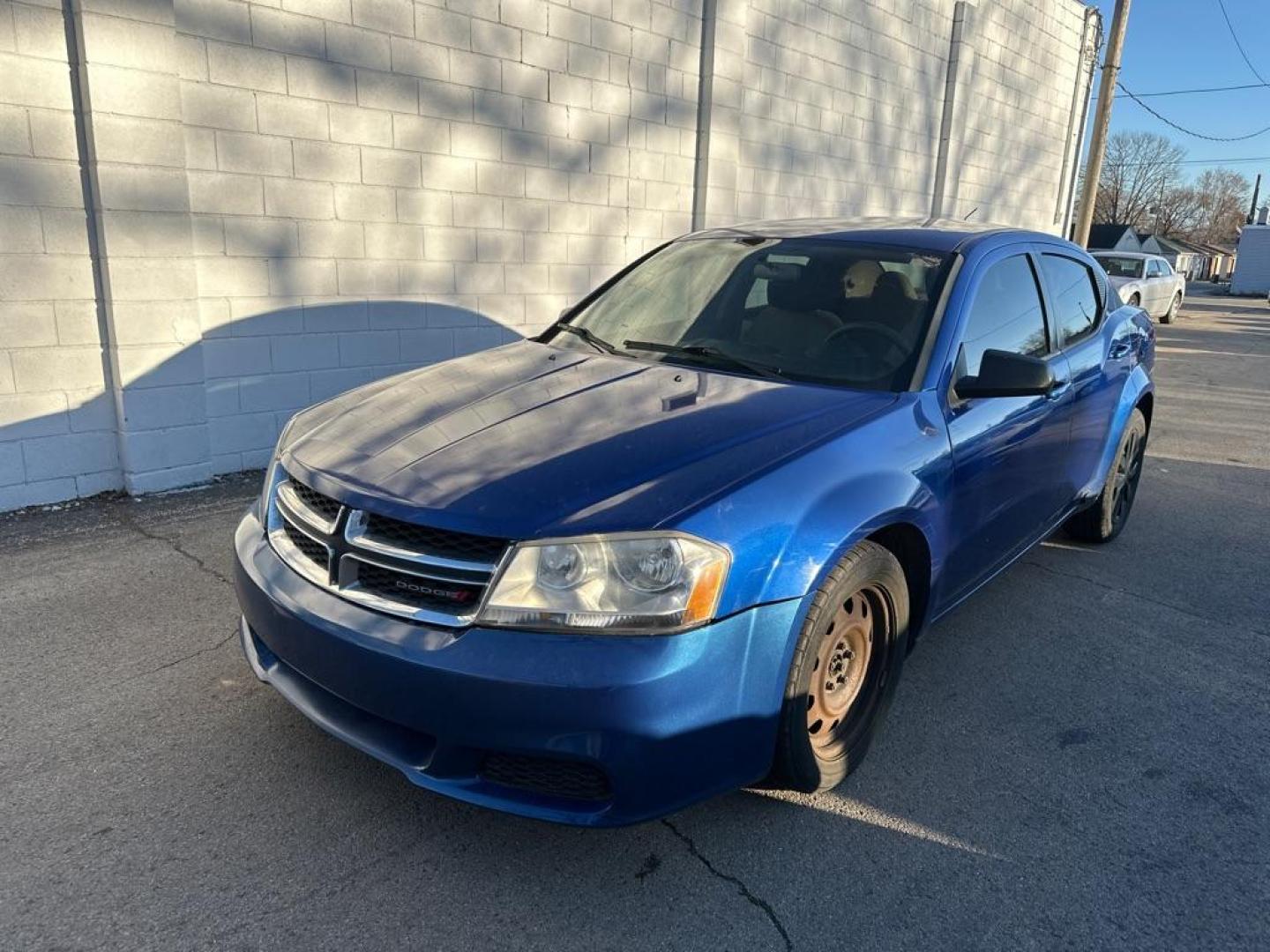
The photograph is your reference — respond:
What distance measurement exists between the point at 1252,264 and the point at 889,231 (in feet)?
184

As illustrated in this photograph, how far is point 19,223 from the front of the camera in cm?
479

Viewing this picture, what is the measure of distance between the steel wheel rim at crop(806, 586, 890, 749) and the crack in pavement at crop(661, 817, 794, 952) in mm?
453

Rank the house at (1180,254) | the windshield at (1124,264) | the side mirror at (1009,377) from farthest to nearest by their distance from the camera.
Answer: the house at (1180,254), the windshield at (1124,264), the side mirror at (1009,377)

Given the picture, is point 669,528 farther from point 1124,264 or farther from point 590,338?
point 1124,264

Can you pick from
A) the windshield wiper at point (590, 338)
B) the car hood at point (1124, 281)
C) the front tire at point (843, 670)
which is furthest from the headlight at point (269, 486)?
the car hood at point (1124, 281)

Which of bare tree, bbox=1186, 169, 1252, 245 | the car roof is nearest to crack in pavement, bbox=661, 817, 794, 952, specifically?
the car roof

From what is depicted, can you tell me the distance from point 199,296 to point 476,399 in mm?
3416

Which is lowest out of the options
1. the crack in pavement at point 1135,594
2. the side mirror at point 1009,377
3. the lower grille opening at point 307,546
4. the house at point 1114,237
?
the crack in pavement at point 1135,594

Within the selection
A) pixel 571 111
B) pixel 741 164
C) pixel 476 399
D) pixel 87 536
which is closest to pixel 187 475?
pixel 87 536

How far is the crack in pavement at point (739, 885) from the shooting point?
2215 mm

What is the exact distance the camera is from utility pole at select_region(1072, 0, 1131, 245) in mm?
17000

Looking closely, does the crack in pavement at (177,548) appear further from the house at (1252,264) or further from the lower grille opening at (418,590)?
the house at (1252,264)

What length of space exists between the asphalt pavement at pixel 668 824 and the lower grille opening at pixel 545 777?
341 mm

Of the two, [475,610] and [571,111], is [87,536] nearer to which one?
[475,610]
